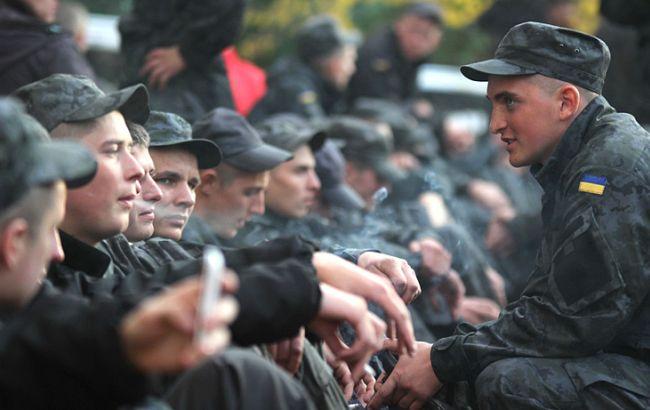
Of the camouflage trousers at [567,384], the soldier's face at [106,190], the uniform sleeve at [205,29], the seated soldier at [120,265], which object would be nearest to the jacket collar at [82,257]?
the seated soldier at [120,265]

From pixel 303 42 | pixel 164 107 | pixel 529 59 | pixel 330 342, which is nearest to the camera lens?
pixel 330 342

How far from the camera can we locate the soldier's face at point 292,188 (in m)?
7.08

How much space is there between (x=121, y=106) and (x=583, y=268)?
185 centimetres

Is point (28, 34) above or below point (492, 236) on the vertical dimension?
above

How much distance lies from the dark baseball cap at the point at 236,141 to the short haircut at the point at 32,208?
10.4ft

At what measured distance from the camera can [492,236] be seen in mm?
9148

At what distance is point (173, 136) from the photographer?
5.38 meters

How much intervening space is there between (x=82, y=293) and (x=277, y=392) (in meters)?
0.88

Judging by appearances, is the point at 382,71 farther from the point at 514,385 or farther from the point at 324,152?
the point at 514,385

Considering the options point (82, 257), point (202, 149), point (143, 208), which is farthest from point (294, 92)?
point (82, 257)

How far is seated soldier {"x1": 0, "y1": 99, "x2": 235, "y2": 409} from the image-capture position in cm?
257

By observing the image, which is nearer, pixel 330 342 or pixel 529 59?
pixel 330 342

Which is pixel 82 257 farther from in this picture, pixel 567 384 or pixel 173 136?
pixel 567 384

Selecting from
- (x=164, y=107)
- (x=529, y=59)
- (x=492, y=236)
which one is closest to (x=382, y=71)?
(x=492, y=236)
